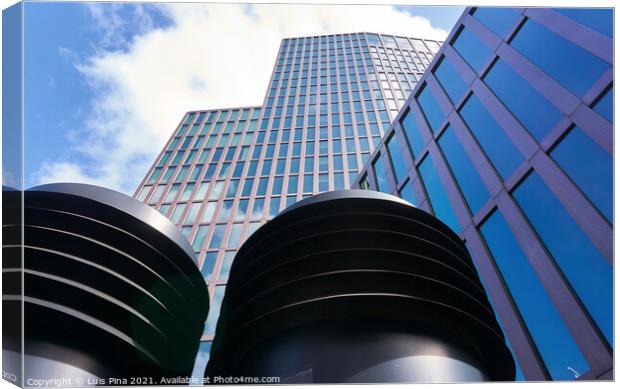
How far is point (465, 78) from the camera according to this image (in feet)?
50.5

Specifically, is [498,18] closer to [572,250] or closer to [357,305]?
[572,250]

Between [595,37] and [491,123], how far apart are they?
13.0 ft

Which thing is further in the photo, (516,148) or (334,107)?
(334,107)

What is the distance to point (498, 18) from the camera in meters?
14.0

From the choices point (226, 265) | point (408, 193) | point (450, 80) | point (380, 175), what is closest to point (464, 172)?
point (408, 193)

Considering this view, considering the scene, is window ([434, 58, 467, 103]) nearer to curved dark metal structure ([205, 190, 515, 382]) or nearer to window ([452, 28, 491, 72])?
window ([452, 28, 491, 72])

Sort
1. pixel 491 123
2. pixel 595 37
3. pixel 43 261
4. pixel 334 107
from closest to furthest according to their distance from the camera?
pixel 43 261, pixel 595 37, pixel 491 123, pixel 334 107

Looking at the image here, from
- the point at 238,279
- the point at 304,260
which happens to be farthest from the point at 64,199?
the point at 304,260

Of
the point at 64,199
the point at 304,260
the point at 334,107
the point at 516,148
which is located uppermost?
the point at 334,107

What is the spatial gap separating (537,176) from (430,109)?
23.6ft

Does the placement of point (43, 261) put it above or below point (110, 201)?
below

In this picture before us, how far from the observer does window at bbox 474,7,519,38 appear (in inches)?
524

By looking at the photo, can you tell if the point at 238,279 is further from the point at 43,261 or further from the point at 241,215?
the point at 241,215

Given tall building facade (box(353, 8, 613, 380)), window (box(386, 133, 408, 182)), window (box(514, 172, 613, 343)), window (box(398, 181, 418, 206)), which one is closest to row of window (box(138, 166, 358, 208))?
window (box(386, 133, 408, 182))
